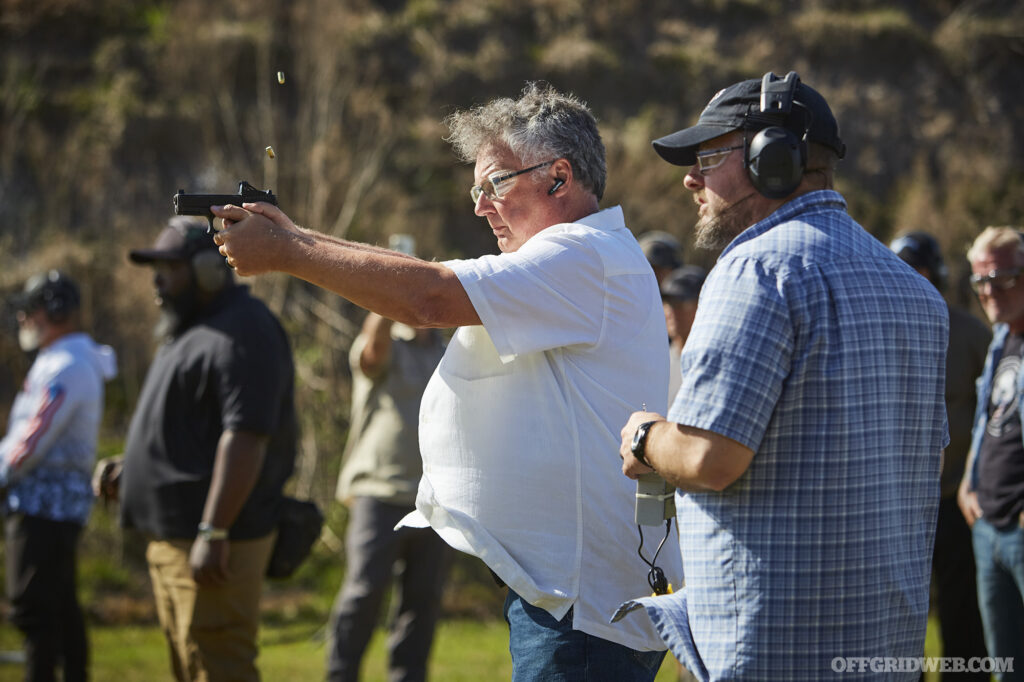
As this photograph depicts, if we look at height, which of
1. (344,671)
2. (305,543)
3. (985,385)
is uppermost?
(985,385)

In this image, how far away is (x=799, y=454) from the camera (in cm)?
203

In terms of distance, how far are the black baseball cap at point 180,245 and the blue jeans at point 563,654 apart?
268 cm

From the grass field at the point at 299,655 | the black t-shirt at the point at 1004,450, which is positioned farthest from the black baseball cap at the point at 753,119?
the grass field at the point at 299,655

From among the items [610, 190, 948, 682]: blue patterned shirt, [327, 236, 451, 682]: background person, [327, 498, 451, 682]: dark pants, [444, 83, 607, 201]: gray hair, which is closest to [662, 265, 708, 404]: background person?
[327, 236, 451, 682]: background person

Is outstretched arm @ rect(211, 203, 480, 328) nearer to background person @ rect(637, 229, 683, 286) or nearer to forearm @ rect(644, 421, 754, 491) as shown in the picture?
forearm @ rect(644, 421, 754, 491)

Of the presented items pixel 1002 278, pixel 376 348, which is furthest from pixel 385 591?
pixel 1002 278

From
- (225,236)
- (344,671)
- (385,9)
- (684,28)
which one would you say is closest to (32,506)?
(344,671)

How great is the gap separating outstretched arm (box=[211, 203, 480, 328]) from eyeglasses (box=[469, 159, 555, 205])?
46cm

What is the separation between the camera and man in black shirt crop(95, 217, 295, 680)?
4172mm

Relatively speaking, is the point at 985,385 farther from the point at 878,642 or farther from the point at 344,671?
the point at 344,671

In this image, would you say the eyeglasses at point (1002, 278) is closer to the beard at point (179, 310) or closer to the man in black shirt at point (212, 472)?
the man in black shirt at point (212, 472)

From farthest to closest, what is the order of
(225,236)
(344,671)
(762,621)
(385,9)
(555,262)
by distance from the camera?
(385,9)
(344,671)
(555,262)
(225,236)
(762,621)

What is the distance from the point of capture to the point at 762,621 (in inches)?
78.7

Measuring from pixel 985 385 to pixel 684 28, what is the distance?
54.2 ft
